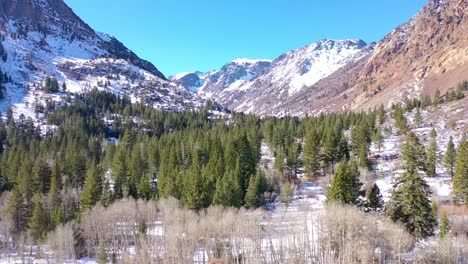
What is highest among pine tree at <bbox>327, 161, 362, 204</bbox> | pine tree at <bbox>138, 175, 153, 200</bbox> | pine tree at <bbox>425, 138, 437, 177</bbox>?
pine tree at <bbox>425, 138, 437, 177</bbox>

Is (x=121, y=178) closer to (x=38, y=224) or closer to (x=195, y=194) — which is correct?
(x=38, y=224)

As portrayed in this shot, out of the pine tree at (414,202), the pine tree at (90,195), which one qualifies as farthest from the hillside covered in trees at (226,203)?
the pine tree at (90,195)

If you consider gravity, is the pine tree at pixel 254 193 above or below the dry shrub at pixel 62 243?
above

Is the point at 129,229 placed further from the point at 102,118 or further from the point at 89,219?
the point at 102,118

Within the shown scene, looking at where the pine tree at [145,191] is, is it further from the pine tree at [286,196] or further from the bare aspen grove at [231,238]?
the pine tree at [286,196]

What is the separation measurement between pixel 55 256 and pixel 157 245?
1517 cm

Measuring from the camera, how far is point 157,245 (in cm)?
5069

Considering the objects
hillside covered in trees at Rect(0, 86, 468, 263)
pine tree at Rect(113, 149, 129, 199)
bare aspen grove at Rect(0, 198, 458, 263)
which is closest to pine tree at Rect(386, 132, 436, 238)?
hillside covered in trees at Rect(0, 86, 468, 263)

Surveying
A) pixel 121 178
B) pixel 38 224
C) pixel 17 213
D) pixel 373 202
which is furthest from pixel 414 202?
pixel 17 213

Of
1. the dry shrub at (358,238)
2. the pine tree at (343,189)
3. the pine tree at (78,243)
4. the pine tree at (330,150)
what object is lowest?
the pine tree at (78,243)

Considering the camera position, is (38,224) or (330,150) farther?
(330,150)

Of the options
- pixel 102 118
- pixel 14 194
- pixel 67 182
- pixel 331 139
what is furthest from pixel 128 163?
pixel 102 118

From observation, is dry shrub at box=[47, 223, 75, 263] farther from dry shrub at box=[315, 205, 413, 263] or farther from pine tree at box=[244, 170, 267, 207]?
dry shrub at box=[315, 205, 413, 263]

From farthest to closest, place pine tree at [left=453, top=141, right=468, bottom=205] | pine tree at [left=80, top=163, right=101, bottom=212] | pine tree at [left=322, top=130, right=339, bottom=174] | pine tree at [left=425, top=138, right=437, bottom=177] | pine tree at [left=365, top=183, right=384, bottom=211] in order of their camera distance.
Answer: pine tree at [left=322, top=130, right=339, bottom=174] < pine tree at [left=425, top=138, right=437, bottom=177] < pine tree at [left=80, top=163, right=101, bottom=212] < pine tree at [left=453, top=141, right=468, bottom=205] < pine tree at [left=365, top=183, right=384, bottom=211]
